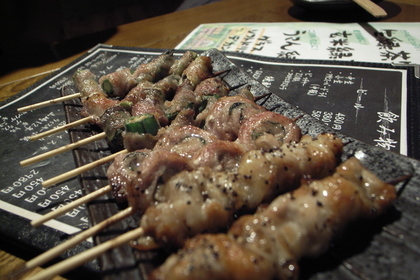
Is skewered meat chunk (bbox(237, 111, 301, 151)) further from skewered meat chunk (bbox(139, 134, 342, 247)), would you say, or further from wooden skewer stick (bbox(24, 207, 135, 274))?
wooden skewer stick (bbox(24, 207, 135, 274))

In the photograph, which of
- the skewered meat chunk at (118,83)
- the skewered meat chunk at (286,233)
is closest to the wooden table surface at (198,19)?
the skewered meat chunk at (118,83)

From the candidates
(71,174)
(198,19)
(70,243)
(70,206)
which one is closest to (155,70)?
(71,174)

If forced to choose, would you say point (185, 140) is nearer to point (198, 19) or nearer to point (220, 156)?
point (220, 156)

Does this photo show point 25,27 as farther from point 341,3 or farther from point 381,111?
point 381,111

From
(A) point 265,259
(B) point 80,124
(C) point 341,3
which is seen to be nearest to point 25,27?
(B) point 80,124

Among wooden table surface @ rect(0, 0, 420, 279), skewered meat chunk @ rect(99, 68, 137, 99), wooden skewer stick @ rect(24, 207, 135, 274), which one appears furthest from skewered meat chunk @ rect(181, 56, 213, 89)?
wooden table surface @ rect(0, 0, 420, 279)
